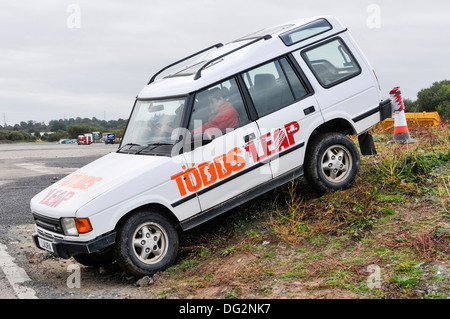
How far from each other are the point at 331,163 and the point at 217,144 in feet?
6.36

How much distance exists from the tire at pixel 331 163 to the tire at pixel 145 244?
2286 mm

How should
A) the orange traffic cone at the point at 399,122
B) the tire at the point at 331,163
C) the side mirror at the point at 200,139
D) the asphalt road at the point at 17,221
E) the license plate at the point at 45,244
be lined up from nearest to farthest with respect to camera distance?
the license plate at the point at 45,244 → the asphalt road at the point at 17,221 → the side mirror at the point at 200,139 → the tire at the point at 331,163 → the orange traffic cone at the point at 399,122

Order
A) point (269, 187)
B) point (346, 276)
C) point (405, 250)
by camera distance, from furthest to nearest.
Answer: point (269, 187) → point (405, 250) → point (346, 276)

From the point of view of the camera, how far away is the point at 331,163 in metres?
7.57

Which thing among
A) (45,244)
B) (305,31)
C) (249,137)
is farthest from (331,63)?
(45,244)

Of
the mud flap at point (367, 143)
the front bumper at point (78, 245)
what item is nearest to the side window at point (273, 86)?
the mud flap at point (367, 143)

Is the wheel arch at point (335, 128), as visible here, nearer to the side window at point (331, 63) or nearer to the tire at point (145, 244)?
the side window at point (331, 63)

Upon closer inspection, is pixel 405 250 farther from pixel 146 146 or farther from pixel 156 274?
pixel 146 146

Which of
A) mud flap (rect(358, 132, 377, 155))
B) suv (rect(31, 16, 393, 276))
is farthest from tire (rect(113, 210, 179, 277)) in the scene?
mud flap (rect(358, 132, 377, 155))

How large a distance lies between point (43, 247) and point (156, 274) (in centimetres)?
148

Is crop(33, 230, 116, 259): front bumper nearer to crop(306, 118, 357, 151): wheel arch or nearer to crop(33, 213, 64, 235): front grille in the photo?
crop(33, 213, 64, 235): front grille

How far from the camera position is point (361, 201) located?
6.95 meters

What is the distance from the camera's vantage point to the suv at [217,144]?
609cm
